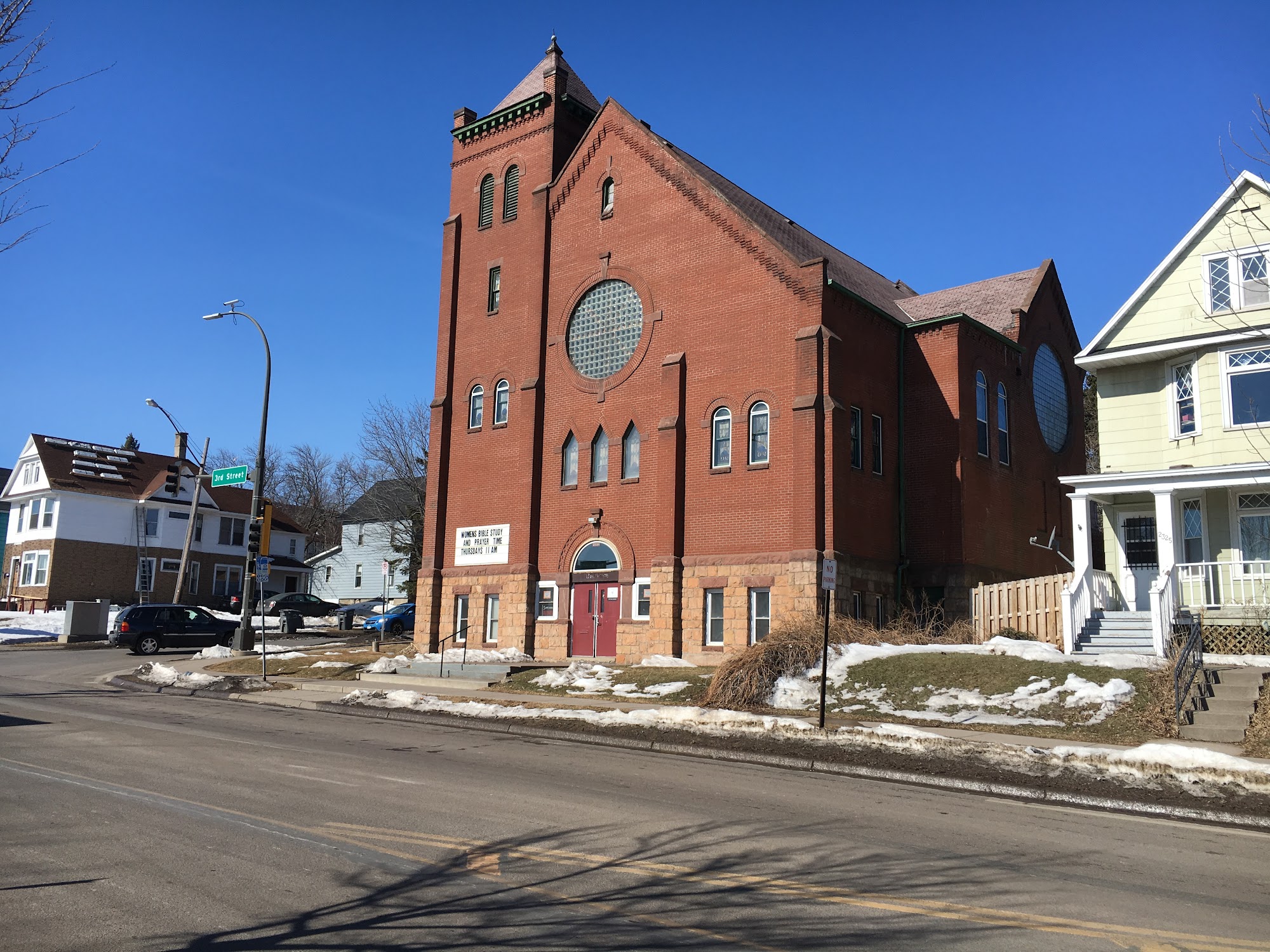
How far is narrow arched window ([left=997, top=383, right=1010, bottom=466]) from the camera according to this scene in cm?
3131

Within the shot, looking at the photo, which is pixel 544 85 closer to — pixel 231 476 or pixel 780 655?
pixel 231 476

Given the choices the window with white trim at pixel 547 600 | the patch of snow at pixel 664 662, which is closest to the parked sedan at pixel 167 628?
the window with white trim at pixel 547 600

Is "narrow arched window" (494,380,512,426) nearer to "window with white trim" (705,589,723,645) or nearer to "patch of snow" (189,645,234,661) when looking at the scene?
"window with white trim" (705,589,723,645)

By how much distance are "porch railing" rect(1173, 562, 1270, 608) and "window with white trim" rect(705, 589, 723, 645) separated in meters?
10.6

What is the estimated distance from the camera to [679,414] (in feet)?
91.4

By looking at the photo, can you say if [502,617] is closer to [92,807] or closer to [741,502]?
[741,502]

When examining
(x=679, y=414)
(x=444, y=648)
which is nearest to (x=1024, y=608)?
(x=679, y=414)

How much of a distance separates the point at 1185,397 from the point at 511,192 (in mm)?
21335

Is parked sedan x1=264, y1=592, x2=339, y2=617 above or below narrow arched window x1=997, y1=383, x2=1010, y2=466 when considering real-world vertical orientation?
below

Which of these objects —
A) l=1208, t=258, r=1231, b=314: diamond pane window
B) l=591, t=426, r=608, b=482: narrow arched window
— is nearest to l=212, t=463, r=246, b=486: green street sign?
l=591, t=426, r=608, b=482: narrow arched window

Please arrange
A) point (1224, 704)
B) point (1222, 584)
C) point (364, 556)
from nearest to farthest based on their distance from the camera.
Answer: point (1224, 704), point (1222, 584), point (364, 556)

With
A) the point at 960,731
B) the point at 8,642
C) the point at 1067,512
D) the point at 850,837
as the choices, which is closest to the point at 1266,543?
the point at 960,731

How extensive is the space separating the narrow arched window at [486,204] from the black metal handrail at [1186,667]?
25.0 m

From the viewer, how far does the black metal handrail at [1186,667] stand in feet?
48.6
